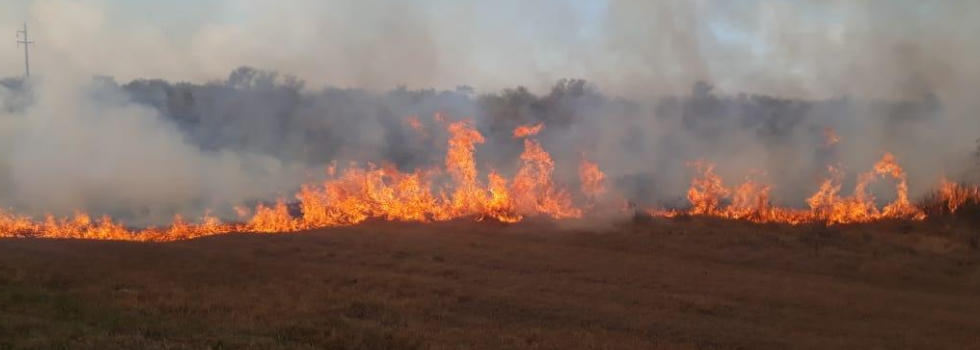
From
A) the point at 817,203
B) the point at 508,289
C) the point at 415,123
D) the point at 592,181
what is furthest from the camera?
the point at 415,123

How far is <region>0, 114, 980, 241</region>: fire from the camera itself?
1847cm

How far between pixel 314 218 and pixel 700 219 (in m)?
9.74

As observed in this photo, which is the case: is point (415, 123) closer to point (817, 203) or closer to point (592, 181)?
point (592, 181)

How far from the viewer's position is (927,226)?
60.5ft

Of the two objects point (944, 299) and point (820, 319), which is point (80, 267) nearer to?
point (820, 319)

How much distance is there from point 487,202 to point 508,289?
25.8ft

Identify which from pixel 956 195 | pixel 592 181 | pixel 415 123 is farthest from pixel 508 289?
pixel 415 123

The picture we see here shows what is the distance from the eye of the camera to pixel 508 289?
12.1 m

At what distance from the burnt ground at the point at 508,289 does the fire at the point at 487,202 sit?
1120mm

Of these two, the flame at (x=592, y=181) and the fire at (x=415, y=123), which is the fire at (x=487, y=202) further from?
the fire at (x=415, y=123)

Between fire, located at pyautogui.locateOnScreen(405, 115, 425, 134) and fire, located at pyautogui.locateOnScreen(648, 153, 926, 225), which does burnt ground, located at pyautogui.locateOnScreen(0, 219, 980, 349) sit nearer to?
fire, located at pyautogui.locateOnScreen(648, 153, 926, 225)

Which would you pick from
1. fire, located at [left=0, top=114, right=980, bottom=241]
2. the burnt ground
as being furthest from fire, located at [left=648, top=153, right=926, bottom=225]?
the burnt ground

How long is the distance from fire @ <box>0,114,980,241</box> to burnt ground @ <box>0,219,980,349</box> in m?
1.12

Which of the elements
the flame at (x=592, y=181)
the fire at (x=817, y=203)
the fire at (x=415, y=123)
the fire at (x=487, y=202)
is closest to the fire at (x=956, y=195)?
the fire at (x=487, y=202)
